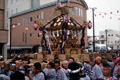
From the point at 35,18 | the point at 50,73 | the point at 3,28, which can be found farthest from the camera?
the point at 35,18

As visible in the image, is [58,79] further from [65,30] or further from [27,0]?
[27,0]

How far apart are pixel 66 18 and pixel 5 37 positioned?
7647mm

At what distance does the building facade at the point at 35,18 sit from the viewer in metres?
31.4

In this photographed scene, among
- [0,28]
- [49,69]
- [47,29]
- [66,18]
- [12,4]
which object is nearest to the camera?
[49,69]

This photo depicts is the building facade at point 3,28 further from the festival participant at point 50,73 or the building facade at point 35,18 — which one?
the building facade at point 35,18

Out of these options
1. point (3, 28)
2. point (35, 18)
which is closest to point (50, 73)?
point (3, 28)

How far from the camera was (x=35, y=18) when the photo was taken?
3425 cm

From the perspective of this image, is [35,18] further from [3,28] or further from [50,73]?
[50,73]

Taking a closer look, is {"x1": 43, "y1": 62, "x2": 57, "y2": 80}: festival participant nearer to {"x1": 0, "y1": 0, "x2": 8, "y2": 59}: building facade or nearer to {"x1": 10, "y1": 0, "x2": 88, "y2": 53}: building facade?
{"x1": 0, "y1": 0, "x2": 8, "y2": 59}: building facade

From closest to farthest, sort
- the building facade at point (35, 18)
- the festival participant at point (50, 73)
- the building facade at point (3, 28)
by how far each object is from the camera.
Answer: the festival participant at point (50, 73), the building facade at point (3, 28), the building facade at point (35, 18)

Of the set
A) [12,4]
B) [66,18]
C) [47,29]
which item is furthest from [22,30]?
[66,18]

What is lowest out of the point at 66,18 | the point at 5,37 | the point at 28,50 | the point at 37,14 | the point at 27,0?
the point at 28,50

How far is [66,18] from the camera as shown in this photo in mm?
12453

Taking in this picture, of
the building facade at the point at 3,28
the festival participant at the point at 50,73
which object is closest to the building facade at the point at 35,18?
the building facade at the point at 3,28
